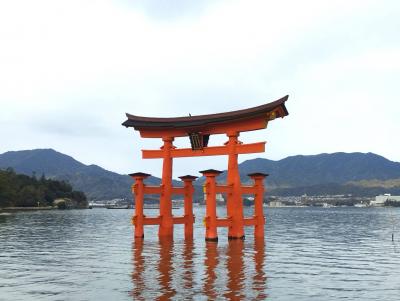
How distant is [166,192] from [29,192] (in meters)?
91.5

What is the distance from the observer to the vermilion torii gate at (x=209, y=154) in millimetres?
26016

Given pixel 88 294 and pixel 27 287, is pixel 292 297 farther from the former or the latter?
pixel 27 287

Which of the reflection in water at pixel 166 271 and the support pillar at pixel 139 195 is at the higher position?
the support pillar at pixel 139 195

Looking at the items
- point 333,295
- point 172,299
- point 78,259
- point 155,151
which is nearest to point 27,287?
point 172,299

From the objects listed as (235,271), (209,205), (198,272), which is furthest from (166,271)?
(209,205)

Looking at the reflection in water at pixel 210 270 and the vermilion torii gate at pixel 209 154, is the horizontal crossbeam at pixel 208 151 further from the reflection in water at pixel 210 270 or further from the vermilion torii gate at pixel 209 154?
the reflection in water at pixel 210 270

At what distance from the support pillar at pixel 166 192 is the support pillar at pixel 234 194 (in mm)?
4337

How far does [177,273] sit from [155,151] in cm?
1552

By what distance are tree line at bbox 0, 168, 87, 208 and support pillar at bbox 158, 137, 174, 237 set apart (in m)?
72.9

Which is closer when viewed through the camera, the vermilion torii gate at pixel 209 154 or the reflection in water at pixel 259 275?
the reflection in water at pixel 259 275

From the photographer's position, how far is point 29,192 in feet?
365

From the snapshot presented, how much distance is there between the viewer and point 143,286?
13227 mm

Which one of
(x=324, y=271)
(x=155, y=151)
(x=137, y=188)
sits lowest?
(x=324, y=271)

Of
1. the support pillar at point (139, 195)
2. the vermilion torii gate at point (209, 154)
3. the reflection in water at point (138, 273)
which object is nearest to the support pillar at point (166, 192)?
the vermilion torii gate at point (209, 154)
